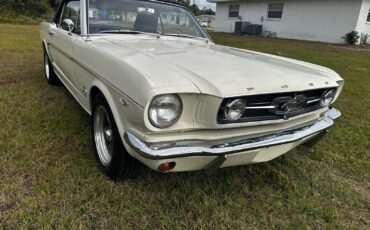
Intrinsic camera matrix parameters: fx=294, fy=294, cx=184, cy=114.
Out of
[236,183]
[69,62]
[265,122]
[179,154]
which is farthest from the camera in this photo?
[69,62]

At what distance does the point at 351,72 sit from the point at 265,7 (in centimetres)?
1373

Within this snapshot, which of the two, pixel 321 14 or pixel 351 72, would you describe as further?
pixel 321 14

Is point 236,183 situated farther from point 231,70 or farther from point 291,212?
point 231,70

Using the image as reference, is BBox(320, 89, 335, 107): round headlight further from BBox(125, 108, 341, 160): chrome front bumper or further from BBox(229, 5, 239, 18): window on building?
BBox(229, 5, 239, 18): window on building

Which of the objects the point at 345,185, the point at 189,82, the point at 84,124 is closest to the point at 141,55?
the point at 189,82

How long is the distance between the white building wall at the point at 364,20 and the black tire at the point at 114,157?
16753 mm

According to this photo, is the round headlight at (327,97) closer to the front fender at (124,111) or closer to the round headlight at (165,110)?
the round headlight at (165,110)

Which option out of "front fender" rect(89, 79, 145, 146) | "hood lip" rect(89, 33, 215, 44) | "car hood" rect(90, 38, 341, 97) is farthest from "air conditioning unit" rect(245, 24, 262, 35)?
"front fender" rect(89, 79, 145, 146)

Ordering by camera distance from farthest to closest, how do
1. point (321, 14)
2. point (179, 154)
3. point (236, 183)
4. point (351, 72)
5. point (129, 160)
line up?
point (321, 14) → point (351, 72) → point (236, 183) → point (129, 160) → point (179, 154)

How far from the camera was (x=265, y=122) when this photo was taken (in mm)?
2037

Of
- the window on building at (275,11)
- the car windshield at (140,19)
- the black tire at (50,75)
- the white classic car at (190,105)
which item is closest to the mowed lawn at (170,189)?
the white classic car at (190,105)

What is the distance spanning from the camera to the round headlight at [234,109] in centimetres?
186

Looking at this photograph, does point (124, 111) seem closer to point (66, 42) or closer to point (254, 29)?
point (66, 42)

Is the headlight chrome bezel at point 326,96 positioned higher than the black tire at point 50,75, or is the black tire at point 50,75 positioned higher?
the headlight chrome bezel at point 326,96
